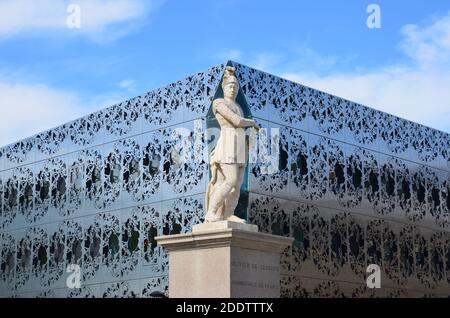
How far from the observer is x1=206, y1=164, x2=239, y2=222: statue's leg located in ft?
60.3

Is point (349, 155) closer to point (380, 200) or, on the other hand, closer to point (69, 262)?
point (380, 200)

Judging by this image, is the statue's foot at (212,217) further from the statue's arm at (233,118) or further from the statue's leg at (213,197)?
the statue's arm at (233,118)

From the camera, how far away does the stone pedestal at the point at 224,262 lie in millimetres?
17500

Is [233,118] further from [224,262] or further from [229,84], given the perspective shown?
[224,262]

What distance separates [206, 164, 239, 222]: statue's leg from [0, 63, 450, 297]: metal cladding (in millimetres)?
21771

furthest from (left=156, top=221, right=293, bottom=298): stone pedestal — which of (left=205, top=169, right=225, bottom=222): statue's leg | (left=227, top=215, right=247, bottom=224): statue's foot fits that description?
(left=205, top=169, right=225, bottom=222): statue's leg

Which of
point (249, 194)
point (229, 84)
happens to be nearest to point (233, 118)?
point (229, 84)

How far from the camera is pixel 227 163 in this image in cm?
1847

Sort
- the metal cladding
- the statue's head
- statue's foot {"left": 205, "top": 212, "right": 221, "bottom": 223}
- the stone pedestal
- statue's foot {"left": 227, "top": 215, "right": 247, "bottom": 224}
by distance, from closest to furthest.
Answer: the stone pedestal
statue's foot {"left": 227, "top": 215, "right": 247, "bottom": 224}
statue's foot {"left": 205, "top": 212, "right": 221, "bottom": 223}
the statue's head
the metal cladding

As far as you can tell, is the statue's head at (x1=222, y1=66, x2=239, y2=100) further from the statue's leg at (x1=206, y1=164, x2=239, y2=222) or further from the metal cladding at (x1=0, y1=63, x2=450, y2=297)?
the metal cladding at (x1=0, y1=63, x2=450, y2=297)

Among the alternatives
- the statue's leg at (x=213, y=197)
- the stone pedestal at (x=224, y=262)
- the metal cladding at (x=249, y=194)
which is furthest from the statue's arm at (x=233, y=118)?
the metal cladding at (x=249, y=194)

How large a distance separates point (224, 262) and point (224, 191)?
5.16 feet
